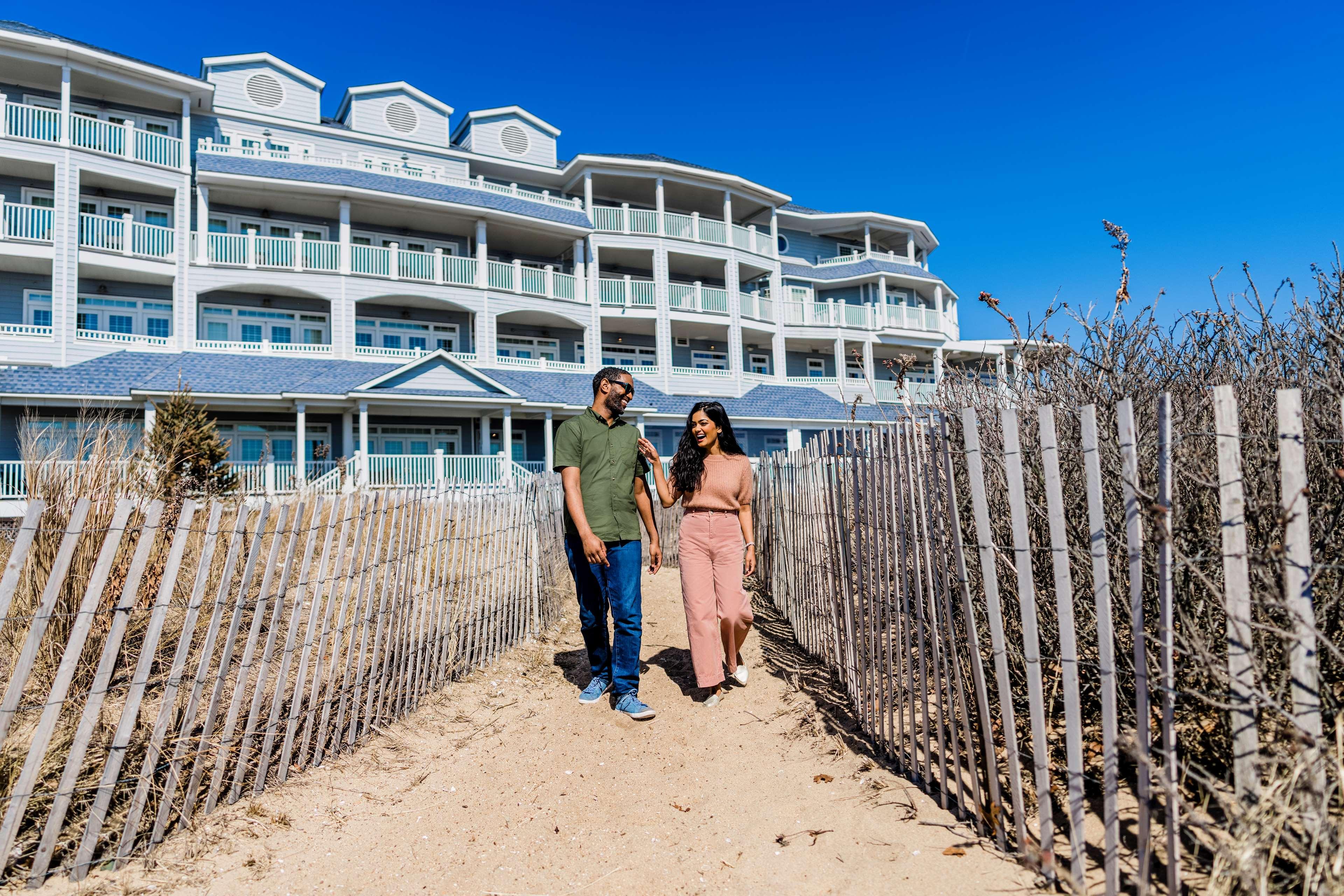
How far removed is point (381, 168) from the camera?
2358 cm

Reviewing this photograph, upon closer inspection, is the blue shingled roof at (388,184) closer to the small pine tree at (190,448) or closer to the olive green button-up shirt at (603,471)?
the small pine tree at (190,448)

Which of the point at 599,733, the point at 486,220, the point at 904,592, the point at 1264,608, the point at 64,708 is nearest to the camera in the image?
the point at 1264,608

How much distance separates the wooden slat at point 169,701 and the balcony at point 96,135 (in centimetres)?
2133

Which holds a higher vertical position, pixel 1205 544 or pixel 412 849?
pixel 1205 544

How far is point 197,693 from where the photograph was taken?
3070 mm

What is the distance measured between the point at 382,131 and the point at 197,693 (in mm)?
26023

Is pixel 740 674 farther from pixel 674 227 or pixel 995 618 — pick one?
pixel 674 227

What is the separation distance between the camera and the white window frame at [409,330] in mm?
23359

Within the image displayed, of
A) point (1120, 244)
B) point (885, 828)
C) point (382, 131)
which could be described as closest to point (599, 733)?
point (885, 828)

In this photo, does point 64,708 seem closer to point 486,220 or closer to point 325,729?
point 325,729

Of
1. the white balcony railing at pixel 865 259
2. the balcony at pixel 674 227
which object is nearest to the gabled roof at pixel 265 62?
the balcony at pixel 674 227

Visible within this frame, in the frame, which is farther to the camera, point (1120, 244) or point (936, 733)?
point (1120, 244)

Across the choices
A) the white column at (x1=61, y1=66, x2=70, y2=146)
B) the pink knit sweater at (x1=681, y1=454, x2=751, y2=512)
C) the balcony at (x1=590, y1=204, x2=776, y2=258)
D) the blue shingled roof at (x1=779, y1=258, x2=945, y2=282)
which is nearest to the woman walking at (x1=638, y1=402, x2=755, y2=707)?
the pink knit sweater at (x1=681, y1=454, x2=751, y2=512)

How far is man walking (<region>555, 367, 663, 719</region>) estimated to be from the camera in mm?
4590
